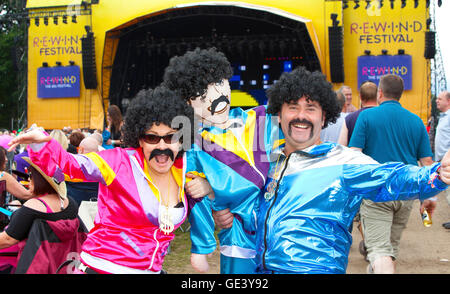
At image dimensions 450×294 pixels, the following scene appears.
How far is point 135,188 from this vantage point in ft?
7.51

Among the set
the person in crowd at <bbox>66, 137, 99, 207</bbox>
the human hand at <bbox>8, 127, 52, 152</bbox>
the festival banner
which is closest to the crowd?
the human hand at <bbox>8, 127, 52, 152</bbox>

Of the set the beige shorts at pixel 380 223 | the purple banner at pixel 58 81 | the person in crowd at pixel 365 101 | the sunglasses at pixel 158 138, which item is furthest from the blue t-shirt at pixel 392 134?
the purple banner at pixel 58 81

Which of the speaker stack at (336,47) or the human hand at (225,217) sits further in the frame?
the speaker stack at (336,47)

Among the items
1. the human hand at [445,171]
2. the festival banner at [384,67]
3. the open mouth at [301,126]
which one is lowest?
the human hand at [445,171]

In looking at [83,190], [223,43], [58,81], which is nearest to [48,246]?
[83,190]

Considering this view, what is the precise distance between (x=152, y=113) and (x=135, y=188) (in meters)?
0.39

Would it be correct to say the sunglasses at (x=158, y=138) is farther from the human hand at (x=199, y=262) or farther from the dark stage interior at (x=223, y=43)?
the dark stage interior at (x=223, y=43)

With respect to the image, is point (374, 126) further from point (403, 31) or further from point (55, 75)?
point (55, 75)

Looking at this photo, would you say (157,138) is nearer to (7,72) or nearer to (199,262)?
(199,262)

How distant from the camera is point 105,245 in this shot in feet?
7.39

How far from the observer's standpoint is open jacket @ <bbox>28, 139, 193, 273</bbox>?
224cm

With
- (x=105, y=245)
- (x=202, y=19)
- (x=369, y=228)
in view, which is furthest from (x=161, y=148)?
(x=202, y=19)

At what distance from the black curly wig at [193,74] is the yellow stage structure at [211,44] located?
10564 millimetres

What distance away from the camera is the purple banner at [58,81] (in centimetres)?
1596
